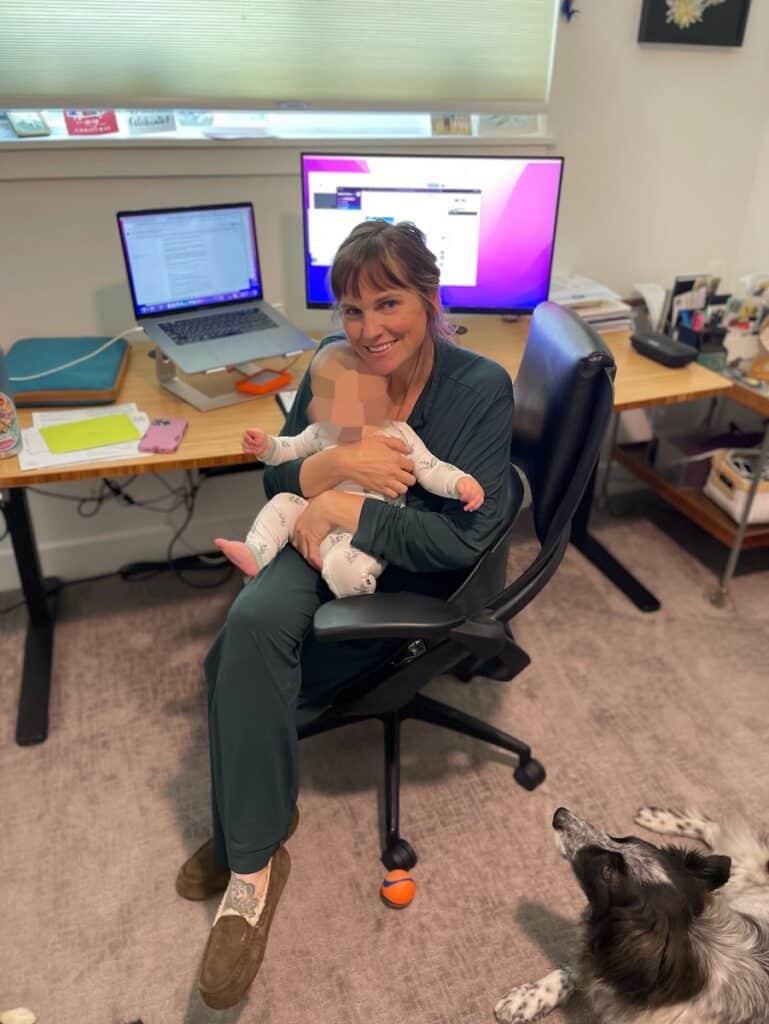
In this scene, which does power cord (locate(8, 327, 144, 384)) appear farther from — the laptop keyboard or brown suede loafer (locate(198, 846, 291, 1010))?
brown suede loafer (locate(198, 846, 291, 1010))

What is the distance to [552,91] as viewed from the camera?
2295mm

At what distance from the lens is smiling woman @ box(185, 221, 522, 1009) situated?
1339mm

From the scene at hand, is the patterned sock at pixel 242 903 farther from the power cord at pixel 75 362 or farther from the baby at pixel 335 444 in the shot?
the power cord at pixel 75 362

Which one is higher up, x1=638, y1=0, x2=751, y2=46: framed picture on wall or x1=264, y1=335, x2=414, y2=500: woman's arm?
x1=638, y1=0, x2=751, y2=46: framed picture on wall

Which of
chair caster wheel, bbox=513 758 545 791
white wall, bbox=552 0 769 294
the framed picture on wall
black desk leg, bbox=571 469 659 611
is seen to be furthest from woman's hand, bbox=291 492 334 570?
the framed picture on wall

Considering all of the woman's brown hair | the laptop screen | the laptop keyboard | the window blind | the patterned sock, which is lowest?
the patterned sock

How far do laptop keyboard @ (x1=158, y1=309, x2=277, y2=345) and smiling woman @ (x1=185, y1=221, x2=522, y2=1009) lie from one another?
57 centimetres

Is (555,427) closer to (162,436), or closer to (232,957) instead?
(162,436)

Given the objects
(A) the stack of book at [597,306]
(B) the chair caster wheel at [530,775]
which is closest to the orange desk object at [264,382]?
(A) the stack of book at [597,306]

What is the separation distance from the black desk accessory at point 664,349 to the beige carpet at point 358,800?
2.44 feet

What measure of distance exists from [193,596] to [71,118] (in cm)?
139

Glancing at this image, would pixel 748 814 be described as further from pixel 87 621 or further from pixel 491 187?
pixel 87 621

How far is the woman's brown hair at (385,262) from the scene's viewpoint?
4.28 feet

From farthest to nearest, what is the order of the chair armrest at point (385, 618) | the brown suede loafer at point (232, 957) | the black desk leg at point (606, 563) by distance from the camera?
the black desk leg at point (606, 563) → the brown suede loafer at point (232, 957) → the chair armrest at point (385, 618)
